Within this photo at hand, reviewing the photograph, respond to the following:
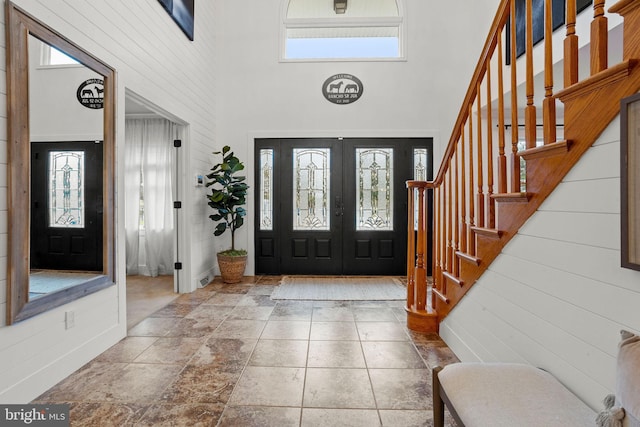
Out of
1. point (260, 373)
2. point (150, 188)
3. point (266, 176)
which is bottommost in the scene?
point (260, 373)

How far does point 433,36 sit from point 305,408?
5066 millimetres

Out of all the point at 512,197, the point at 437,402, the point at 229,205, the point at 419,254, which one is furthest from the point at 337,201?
the point at 437,402

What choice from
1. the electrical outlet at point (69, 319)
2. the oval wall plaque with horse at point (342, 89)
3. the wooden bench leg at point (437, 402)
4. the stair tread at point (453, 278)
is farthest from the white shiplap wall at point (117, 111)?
the stair tread at point (453, 278)

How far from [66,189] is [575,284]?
2.91 m

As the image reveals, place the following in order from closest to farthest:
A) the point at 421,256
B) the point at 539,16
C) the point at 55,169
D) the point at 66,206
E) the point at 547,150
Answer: the point at 547,150, the point at 55,169, the point at 66,206, the point at 421,256, the point at 539,16

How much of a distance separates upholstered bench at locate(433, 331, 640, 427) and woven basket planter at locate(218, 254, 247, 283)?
133 inches

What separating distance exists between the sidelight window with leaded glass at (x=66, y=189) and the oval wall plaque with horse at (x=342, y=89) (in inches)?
133

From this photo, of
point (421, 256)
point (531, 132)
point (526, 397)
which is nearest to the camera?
point (526, 397)

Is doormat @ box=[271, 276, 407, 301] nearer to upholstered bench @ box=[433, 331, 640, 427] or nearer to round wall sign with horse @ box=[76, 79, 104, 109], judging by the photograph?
upholstered bench @ box=[433, 331, 640, 427]

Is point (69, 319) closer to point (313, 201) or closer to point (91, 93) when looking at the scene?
point (91, 93)

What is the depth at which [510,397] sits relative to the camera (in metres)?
1.14

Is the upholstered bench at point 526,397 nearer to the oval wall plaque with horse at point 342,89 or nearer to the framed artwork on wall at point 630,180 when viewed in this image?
the framed artwork on wall at point 630,180

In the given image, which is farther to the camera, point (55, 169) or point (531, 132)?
point (55, 169)

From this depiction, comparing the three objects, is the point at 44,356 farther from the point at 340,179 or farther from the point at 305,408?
the point at 340,179
